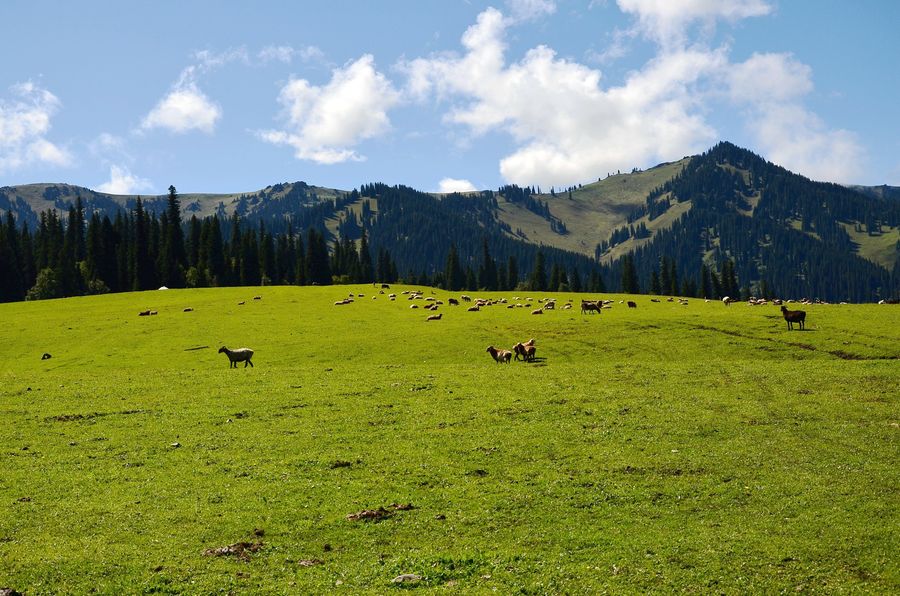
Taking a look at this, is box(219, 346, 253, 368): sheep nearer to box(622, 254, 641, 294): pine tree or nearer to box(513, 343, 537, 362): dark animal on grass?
box(513, 343, 537, 362): dark animal on grass

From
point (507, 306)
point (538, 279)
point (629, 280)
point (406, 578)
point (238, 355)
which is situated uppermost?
point (538, 279)

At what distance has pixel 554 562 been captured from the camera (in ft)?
44.5

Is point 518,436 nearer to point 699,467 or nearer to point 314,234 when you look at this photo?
point 699,467

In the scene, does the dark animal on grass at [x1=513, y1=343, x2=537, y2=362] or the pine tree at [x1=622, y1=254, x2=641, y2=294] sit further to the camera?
the pine tree at [x1=622, y1=254, x2=641, y2=294]

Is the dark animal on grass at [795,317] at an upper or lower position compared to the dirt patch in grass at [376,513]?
upper

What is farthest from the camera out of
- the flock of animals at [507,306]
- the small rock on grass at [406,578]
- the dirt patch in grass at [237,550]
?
the flock of animals at [507,306]

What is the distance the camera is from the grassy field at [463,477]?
1331 cm

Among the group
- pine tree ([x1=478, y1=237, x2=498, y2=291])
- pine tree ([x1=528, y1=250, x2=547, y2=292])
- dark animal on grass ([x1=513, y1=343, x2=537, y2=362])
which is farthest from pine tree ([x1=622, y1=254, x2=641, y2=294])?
dark animal on grass ([x1=513, y1=343, x2=537, y2=362])

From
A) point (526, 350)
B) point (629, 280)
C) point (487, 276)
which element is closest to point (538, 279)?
point (487, 276)

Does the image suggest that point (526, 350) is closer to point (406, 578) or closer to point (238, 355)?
point (238, 355)

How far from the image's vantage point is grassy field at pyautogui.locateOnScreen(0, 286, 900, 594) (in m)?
13.3

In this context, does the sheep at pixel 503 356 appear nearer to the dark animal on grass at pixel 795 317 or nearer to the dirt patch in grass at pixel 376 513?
the dark animal on grass at pixel 795 317

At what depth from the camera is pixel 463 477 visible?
19.2m

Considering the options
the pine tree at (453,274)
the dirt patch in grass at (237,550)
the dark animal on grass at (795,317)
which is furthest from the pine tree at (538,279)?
the dirt patch in grass at (237,550)
